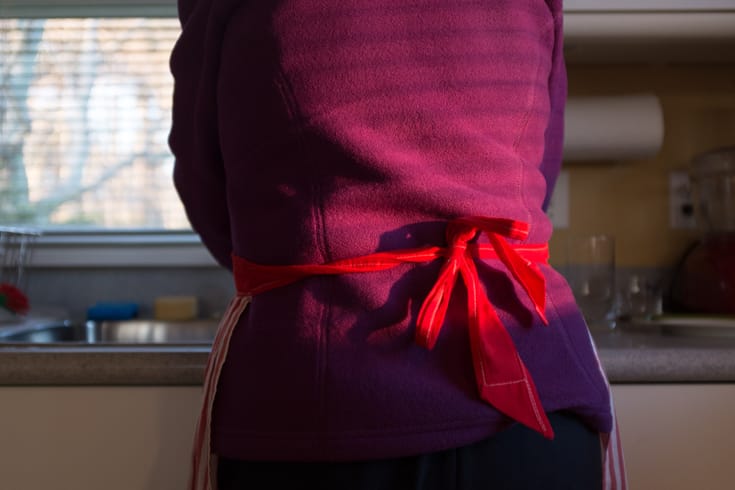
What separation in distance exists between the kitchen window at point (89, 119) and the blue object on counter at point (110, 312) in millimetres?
222

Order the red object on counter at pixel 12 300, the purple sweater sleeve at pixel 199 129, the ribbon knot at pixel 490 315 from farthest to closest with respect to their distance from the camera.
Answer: the red object on counter at pixel 12 300 → the purple sweater sleeve at pixel 199 129 → the ribbon knot at pixel 490 315

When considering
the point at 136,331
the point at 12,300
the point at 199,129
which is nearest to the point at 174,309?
the point at 136,331

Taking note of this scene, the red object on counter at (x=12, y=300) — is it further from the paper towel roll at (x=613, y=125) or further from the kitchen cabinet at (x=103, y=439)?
the paper towel roll at (x=613, y=125)

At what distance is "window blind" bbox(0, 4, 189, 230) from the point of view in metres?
1.47

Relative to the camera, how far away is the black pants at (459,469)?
0.53 metres

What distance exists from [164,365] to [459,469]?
0.40 m

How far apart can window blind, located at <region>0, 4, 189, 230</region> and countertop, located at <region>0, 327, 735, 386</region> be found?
68cm

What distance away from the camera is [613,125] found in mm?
1227

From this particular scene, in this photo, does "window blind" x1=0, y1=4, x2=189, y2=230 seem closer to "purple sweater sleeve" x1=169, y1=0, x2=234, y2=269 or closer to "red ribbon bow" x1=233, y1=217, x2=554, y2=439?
"purple sweater sleeve" x1=169, y1=0, x2=234, y2=269

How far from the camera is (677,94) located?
4.40ft

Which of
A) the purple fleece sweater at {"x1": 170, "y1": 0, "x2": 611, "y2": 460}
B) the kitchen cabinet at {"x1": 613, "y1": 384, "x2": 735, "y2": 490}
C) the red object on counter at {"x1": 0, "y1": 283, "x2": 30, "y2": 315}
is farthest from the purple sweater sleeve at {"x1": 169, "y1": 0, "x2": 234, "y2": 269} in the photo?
the red object on counter at {"x1": 0, "y1": 283, "x2": 30, "y2": 315}

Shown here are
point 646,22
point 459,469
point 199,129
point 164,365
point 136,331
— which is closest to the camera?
point 459,469

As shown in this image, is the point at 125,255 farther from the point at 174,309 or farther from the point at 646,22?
the point at 646,22

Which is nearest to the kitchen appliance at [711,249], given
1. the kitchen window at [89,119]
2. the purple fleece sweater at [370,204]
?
the purple fleece sweater at [370,204]
